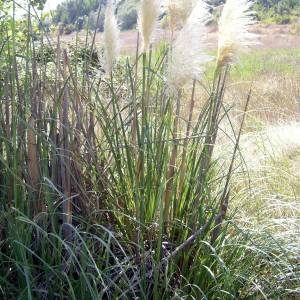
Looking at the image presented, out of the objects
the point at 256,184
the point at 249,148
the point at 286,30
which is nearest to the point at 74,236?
the point at 256,184

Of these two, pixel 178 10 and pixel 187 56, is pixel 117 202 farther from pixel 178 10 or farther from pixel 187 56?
→ pixel 178 10

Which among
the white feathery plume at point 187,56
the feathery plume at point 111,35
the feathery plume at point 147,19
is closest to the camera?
the white feathery plume at point 187,56

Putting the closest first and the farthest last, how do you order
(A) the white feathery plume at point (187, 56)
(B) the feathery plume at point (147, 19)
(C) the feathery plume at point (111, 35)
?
(A) the white feathery plume at point (187, 56), (B) the feathery plume at point (147, 19), (C) the feathery plume at point (111, 35)

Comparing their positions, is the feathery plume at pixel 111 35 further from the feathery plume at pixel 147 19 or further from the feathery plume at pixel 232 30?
the feathery plume at pixel 232 30

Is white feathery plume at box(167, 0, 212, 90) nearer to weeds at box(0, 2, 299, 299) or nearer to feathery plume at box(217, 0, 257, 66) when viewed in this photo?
weeds at box(0, 2, 299, 299)

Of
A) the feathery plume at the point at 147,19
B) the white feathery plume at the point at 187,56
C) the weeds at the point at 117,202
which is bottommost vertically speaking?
the weeds at the point at 117,202

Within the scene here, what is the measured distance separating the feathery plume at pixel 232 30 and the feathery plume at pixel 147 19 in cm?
25

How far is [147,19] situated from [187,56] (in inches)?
12.0

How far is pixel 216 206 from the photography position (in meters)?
2.14

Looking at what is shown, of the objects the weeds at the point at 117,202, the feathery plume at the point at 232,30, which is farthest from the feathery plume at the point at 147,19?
the feathery plume at the point at 232,30

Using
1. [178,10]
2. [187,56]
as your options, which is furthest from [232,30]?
[187,56]

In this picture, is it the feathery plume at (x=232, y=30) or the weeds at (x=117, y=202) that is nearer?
the weeds at (x=117, y=202)

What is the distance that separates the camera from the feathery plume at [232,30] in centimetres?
207

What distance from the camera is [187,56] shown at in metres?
1.86
